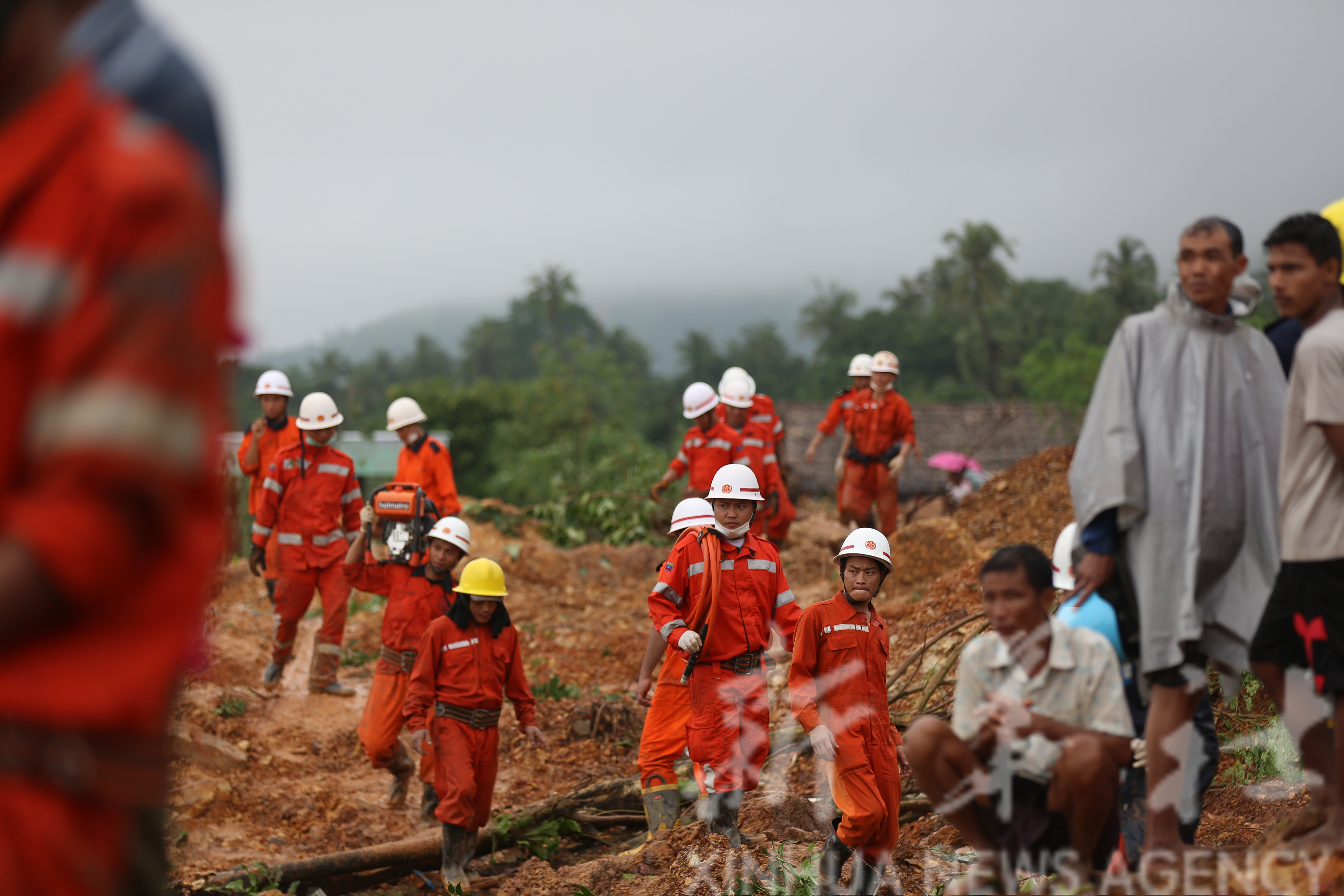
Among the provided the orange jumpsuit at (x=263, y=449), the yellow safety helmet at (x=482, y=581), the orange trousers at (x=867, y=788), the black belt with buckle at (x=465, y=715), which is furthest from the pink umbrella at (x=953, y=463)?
the orange trousers at (x=867, y=788)

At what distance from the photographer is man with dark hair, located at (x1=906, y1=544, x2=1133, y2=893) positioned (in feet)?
12.1

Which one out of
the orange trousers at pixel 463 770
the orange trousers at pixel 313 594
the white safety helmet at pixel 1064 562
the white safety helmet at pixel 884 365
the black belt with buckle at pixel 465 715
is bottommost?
the orange trousers at pixel 463 770

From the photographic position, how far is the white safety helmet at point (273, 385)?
10.7 metres

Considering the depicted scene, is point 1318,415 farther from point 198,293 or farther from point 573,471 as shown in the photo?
point 573,471

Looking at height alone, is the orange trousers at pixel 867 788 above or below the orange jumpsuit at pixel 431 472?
below

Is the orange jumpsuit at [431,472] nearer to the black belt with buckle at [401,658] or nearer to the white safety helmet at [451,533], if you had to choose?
the black belt with buckle at [401,658]

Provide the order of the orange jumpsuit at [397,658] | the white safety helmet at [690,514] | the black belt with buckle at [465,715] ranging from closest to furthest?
1. the black belt with buckle at [465,715]
2. the white safety helmet at [690,514]
3. the orange jumpsuit at [397,658]

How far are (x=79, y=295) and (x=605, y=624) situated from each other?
41.8 feet

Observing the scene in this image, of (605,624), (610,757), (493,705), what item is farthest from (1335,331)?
(605,624)

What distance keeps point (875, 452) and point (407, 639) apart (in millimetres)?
6354

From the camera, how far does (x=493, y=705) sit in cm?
739

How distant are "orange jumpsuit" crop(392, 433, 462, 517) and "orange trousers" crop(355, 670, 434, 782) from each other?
2079mm

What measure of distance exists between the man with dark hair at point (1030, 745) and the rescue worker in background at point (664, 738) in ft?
11.1

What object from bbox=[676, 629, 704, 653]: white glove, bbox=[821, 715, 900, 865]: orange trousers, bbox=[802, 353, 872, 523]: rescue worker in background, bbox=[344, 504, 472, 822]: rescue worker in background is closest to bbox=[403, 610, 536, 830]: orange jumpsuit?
bbox=[344, 504, 472, 822]: rescue worker in background
